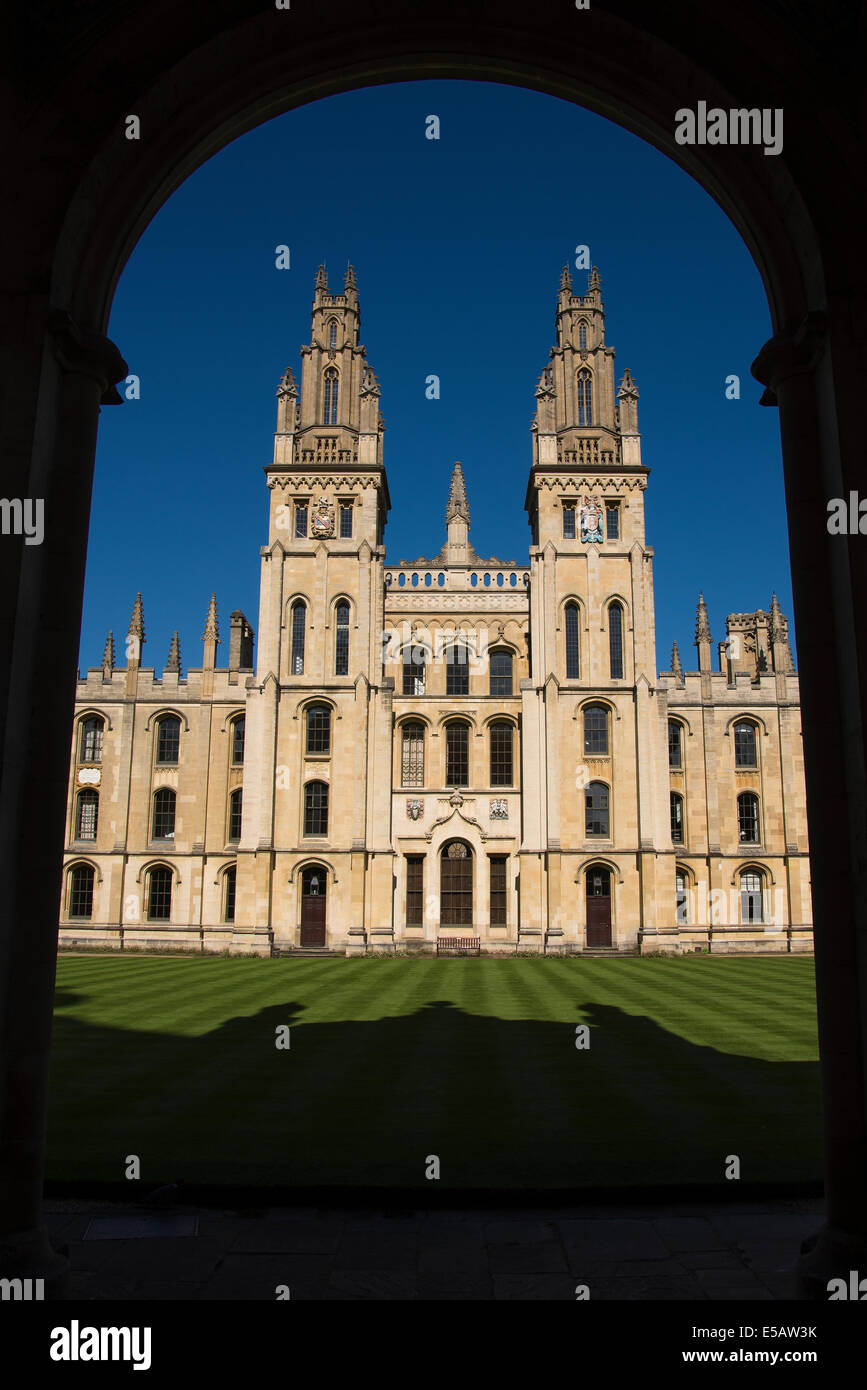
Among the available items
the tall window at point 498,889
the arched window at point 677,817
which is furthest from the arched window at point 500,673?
the arched window at point 677,817

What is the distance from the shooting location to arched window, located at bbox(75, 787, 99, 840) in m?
44.8

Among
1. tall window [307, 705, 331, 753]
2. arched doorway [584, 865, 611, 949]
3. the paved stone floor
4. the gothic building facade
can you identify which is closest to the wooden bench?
the gothic building facade

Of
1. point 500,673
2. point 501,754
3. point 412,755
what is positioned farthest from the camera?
point 500,673

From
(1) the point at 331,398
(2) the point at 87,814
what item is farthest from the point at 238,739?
(1) the point at 331,398

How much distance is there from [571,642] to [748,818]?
1251cm

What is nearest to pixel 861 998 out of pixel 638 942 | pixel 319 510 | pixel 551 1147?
pixel 551 1147

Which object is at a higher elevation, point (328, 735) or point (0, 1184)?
point (328, 735)

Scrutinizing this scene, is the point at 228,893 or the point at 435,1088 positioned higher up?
the point at 228,893

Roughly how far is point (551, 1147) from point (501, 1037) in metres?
A: 7.01

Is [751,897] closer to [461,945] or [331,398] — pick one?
[461,945]

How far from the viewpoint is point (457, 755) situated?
42000 mm

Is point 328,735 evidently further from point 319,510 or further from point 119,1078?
point 119,1078

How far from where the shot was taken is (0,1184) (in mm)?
5543
